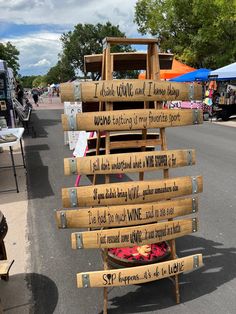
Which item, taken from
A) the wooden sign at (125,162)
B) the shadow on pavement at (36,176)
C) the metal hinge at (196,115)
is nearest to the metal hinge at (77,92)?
the wooden sign at (125,162)

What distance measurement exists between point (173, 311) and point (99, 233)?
96 centimetres

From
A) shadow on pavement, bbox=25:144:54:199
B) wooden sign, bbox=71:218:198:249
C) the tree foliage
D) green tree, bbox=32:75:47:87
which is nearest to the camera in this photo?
wooden sign, bbox=71:218:198:249

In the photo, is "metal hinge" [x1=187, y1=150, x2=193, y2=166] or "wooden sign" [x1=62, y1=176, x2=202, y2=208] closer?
"wooden sign" [x1=62, y1=176, x2=202, y2=208]

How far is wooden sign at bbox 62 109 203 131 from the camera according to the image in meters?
2.90

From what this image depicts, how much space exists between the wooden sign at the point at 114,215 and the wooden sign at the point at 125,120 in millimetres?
661

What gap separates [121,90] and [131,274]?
1.53m

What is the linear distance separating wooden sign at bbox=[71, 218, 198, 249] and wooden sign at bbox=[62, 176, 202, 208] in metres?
0.24

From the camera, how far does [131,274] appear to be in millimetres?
3023

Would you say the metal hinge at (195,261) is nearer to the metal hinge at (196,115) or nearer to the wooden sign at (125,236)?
the wooden sign at (125,236)

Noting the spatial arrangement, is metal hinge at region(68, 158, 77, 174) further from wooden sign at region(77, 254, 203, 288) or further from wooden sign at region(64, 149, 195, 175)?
wooden sign at region(77, 254, 203, 288)

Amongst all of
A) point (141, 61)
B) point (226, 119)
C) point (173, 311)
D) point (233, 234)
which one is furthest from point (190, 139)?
point (173, 311)

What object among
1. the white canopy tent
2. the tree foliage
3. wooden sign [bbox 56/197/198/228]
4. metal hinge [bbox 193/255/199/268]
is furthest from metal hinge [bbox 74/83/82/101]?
the tree foliage

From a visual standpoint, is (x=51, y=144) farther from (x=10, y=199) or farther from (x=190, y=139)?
(x=10, y=199)

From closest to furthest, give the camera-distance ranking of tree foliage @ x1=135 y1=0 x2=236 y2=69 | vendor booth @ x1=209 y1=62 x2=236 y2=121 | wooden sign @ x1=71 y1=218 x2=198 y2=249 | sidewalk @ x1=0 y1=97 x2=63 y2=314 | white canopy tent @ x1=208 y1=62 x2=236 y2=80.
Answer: wooden sign @ x1=71 y1=218 x2=198 y2=249 < sidewalk @ x1=0 y1=97 x2=63 y2=314 < white canopy tent @ x1=208 y1=62 x2=236 y2=80 < vendor booth @ x1=209 y1=62 x2=236 y2=121 < tree foliage @ x1=135 y1=0 x2=236 y2=69
